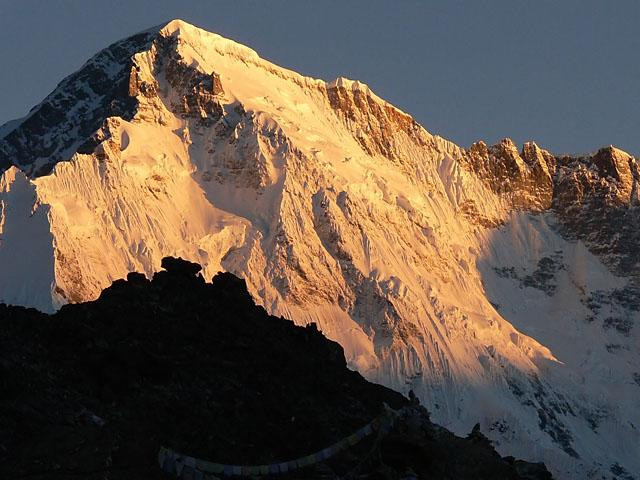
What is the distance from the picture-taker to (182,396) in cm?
10419

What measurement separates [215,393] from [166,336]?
8.95 m

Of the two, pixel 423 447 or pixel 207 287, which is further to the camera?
pixel 207 287

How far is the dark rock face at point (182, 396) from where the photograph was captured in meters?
89.4

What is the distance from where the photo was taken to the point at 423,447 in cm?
10506

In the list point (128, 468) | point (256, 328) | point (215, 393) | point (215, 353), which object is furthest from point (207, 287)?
point (128, 468)

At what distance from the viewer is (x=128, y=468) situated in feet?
289

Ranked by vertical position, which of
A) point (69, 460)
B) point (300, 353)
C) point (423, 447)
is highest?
point (300, 353)

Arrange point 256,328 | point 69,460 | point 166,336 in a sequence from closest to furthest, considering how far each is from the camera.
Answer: point 69,460, point 166,336, point 256,328

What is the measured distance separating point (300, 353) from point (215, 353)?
44.9ft

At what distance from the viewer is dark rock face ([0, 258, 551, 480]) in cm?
8944

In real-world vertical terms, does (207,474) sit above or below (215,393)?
below

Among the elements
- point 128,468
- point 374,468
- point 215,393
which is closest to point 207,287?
point 215,393

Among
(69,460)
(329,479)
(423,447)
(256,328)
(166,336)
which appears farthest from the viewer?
(256,328)

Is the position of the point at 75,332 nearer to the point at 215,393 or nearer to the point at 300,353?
the point at 215,393
